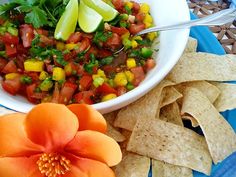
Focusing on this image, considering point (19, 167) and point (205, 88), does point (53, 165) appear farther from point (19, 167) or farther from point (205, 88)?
point (205, 88)

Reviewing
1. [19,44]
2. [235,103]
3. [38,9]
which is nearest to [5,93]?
[19,44]

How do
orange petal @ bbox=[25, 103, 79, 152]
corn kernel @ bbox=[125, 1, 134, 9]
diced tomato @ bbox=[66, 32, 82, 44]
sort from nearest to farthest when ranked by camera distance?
orange petal @ bbox=[25, 103, 79, 152] → diced tomato @ bbox=[66, 32, 82, 44] → corn kernel @ bbox=[125, 1, 134, 9]

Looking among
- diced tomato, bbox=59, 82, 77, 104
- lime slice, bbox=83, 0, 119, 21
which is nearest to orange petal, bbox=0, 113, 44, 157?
diced tomato, bbox=59, 82, 77, 104

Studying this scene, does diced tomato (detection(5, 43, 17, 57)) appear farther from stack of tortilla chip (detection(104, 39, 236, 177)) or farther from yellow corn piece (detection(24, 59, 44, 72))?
stack of tortilla chip (detection(104, 39, 236, 177))

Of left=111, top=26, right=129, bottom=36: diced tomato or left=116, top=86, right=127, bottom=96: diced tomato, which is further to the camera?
left=111, top=26, right=129, bottom=36: diced tomato

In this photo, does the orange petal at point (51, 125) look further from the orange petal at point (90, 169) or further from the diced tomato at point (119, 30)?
the diced tomato at point (119, 30)

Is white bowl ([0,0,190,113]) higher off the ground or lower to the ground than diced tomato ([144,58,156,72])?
higher
